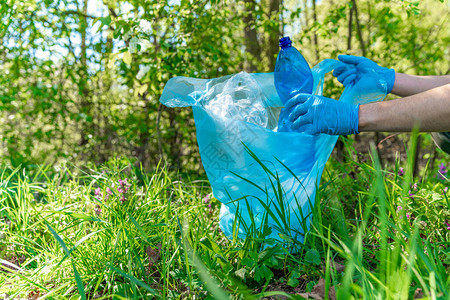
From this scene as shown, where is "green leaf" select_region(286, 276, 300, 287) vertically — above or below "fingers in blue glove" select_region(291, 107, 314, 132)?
below

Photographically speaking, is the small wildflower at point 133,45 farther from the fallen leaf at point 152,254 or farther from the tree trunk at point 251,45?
the tree trunk at point 251,45

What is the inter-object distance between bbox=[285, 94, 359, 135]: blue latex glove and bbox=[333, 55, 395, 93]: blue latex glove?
48 cm

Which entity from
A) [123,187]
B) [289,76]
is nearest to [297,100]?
[289,76]

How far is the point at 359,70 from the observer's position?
1.96 metres

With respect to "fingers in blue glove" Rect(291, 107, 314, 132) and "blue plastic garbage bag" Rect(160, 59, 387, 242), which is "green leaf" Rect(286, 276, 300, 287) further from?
"fingers in blue glove" Rect(291, 107, 314, 132)

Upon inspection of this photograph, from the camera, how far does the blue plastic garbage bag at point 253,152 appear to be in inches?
58.8

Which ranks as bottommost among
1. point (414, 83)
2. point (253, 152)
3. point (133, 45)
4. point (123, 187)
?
point (123, 187)

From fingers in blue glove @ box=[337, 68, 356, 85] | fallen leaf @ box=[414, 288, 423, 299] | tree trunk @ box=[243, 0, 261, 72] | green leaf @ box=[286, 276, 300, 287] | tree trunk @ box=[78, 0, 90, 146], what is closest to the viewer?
fallen leaf @ box=[414, 288, 423, 299]

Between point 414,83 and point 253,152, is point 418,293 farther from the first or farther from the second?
point 414,83

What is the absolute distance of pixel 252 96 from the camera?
5.75ft

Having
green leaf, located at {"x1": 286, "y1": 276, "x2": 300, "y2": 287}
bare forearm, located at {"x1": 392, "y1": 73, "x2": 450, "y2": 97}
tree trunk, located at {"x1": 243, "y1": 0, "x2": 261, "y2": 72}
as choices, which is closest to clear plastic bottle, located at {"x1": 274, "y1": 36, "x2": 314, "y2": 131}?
bare forearm, located at {"x1": 392, "y1": 73, "x2": 450, "y2": 97}

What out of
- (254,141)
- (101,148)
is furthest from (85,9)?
(254,141)

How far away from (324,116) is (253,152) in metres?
0.36

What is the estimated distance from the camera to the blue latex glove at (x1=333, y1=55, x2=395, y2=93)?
193 centimetres
